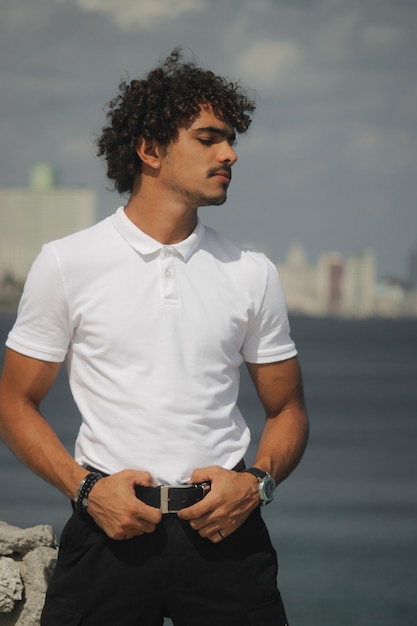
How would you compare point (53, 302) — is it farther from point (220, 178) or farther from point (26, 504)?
point (26, 504)

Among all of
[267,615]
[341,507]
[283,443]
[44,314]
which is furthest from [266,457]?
[341,507]

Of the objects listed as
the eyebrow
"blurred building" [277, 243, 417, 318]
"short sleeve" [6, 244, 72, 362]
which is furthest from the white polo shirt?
"blurred building" [277, 243, 417, 318]

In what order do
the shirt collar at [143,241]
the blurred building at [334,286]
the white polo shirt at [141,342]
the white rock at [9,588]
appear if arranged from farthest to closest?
1. the blurred building at [334,286]
2. the white rock at [9,588]
3. the shirt collar at [143,241]
4. the white polo shirt at [141,342]

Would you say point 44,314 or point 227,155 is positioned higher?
point 227,155

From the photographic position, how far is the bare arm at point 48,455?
2.42 meters

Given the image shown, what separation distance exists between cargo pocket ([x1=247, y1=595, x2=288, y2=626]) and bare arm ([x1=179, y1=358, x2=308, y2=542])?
0.20m

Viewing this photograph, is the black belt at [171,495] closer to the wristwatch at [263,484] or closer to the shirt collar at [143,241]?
the wristwatch at [263,484]

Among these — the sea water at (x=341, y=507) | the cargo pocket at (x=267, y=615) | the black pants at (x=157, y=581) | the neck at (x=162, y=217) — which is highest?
the neck at (x=162, y=217)

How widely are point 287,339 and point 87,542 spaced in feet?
2.24

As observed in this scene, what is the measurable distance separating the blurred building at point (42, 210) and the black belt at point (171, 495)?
171 metres

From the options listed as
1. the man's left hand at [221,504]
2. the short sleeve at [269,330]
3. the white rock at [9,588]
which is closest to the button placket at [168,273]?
the short sleeve at [269,330]

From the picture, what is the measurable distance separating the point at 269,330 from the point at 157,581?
64 centimetres

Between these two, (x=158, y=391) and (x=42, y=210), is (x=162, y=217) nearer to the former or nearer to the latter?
(x=158, y=391)

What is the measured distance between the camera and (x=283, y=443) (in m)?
2.69
